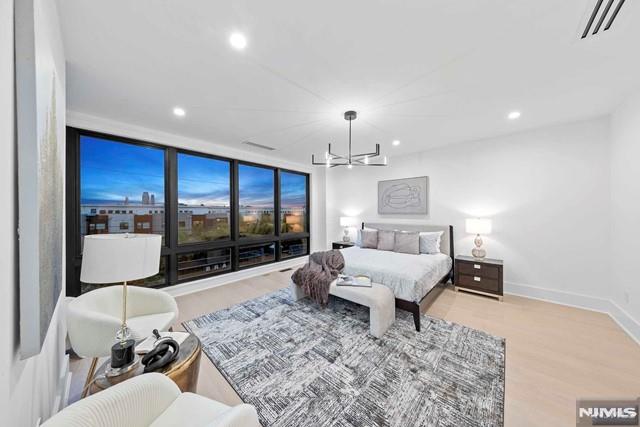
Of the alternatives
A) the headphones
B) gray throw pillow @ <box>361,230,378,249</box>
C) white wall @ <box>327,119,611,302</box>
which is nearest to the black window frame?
gray throw pillow @ <box>361,230,378,249</box>

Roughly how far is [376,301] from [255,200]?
3448 mm

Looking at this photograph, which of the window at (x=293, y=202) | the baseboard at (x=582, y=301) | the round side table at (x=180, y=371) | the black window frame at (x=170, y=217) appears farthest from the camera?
the window at (x=293, y=202)

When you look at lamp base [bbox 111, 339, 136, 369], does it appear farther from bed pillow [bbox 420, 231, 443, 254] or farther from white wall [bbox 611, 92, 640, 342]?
white wall [bbox 611, 92, 640, 342]

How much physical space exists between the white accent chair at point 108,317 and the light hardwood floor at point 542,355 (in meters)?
0.44

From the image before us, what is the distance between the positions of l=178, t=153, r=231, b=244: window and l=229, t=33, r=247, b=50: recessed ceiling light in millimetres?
2725

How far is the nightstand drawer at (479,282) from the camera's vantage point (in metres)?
3.49

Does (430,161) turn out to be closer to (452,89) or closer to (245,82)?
(452,89)

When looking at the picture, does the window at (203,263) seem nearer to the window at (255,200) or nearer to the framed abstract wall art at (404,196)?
the window at (255,200)

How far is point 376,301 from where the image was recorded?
2533 mm

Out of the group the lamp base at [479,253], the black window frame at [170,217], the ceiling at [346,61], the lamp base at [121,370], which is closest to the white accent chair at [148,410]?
the lamp base at [121,370]

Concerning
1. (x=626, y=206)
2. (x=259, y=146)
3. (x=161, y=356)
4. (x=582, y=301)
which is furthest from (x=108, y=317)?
(x=582, y=301)

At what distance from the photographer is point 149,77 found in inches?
85.6

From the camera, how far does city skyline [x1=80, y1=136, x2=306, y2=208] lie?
10.1ft

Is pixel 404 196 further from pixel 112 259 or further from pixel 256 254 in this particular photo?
pixel 112 259
